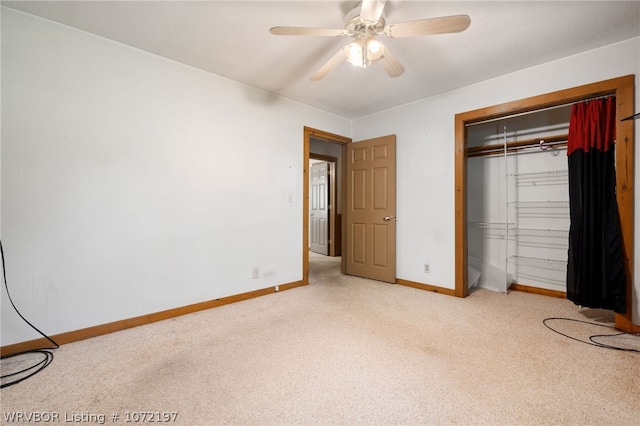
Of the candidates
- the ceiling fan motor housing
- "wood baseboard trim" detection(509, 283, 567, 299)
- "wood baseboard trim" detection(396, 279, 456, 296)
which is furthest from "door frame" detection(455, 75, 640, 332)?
the ceiling fan motor housing

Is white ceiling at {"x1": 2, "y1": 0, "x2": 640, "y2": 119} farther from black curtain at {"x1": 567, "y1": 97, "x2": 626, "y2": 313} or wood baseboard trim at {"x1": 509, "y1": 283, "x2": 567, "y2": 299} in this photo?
wood baseboard trim at {"x1": 509, "y1": 283, "x2": 567, "y2": 299}

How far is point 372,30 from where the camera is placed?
1836 mm

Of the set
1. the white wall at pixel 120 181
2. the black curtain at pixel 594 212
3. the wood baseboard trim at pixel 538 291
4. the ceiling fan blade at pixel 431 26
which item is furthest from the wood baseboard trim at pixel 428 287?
the ceiling fan blade at pixel 431 26

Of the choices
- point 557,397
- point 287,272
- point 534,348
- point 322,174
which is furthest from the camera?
point 322,174

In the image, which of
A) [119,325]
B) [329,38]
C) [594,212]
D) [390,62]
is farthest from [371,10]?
[119,325]

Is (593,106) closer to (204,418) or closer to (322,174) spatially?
(204,418)

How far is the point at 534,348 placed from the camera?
1969 millimetres

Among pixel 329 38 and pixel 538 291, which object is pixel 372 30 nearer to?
pixel 329 38

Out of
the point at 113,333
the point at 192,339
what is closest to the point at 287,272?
the point at 192,339

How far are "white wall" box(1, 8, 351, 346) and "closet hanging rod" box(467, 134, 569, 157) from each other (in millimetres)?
2800

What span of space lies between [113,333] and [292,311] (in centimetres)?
150

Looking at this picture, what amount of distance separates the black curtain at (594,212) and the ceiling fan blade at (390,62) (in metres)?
1.86

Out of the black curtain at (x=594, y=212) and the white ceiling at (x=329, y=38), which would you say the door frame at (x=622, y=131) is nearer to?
the black curtain at (x=594, y=212)

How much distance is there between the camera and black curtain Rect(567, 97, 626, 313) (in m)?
2.29
